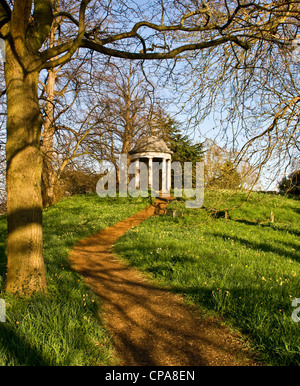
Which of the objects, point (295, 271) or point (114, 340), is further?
point (295, 271)

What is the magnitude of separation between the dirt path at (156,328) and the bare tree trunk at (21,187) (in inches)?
49.8

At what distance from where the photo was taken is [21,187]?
4168 mm

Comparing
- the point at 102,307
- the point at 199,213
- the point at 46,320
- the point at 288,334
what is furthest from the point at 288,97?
the point at 199,213

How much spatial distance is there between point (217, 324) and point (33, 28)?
5.12 meters

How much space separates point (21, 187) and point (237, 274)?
372 centimetres

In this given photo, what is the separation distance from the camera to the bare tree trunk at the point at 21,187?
4113mm

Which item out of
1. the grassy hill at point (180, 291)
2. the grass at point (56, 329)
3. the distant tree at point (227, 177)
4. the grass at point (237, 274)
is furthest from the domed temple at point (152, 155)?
the grass at point (56, 329)

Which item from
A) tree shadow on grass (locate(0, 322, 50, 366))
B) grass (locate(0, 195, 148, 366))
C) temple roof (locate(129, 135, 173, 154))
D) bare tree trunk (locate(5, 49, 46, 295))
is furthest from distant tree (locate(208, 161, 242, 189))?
temple roof (locate(129, 135, 173, 154))

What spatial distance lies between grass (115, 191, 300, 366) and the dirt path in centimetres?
24

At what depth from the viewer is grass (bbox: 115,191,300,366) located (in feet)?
10.1

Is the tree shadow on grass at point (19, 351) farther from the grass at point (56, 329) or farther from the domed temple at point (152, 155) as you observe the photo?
the domed temple at point (152, 155)
